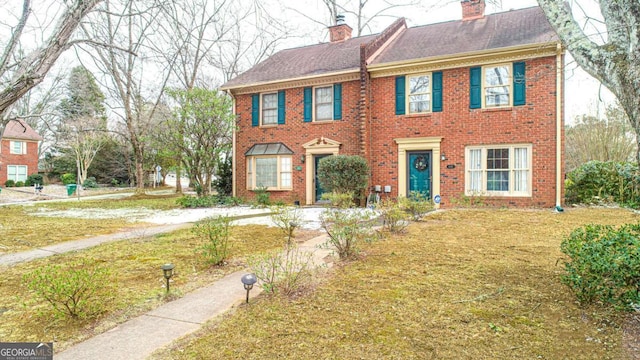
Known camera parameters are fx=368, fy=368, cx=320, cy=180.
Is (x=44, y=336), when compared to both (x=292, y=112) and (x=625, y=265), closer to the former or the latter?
(x=625, y=265)

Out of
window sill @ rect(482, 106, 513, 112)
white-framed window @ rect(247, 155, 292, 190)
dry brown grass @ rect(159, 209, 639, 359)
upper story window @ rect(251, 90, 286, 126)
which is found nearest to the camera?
dry brown grass @ rect(159, 209, 639, 359)

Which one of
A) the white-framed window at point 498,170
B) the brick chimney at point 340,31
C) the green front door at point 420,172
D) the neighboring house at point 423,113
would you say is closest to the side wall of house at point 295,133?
the neighboring house at point 423,113

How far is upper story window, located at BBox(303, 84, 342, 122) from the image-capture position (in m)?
14.0

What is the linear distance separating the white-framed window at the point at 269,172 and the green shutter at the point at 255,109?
1517mm

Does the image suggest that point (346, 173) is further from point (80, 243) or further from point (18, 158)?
point (18, 158)

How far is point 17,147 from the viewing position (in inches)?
1180

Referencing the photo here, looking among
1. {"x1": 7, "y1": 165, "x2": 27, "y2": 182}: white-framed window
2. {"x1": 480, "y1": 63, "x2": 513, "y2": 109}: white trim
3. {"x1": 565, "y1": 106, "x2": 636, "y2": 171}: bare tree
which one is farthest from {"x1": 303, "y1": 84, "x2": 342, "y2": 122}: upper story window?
{"x1": 7, "y1": 165, "x2": 27, "y2": 182}: white-framed window

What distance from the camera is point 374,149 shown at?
13.5 metres

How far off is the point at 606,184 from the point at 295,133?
10665 millimetres

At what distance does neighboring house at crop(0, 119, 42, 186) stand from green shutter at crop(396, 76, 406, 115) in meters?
30.4

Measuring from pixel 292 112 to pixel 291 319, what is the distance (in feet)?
40.6

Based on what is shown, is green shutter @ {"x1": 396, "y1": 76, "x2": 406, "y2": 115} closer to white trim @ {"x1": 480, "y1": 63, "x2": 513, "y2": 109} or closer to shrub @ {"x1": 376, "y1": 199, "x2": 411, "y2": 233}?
white trim @ {"x1": 480, "y1": 63, "x2": 513, "y2": 109}

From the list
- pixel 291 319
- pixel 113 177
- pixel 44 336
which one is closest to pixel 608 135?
pixel 291 319

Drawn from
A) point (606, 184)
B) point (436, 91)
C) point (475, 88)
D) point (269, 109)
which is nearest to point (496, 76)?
point (475, 88)
